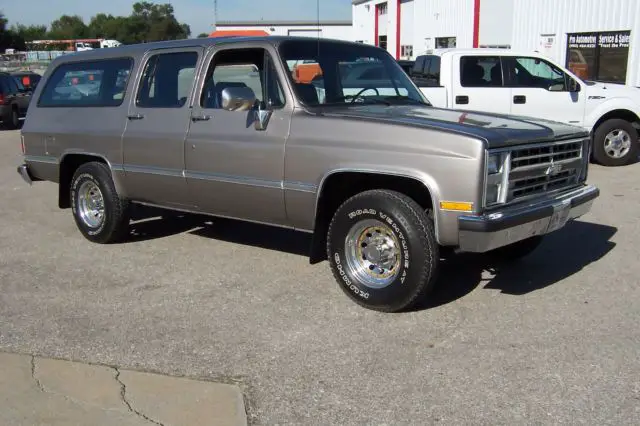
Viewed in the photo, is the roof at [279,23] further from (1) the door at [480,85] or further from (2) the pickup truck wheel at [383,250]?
(2) the pickup truck wheel at [383,250]

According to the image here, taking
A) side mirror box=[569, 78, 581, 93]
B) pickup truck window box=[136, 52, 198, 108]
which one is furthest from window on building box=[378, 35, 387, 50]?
pickup truck window box=[136, 52, 198, 108]

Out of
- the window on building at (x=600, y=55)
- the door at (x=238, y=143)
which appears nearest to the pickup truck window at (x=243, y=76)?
the door at (x=238, y=143)

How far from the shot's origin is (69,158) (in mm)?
6941

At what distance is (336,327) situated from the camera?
461 cm

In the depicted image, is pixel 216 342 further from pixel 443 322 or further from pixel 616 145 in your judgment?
pixel 616 145

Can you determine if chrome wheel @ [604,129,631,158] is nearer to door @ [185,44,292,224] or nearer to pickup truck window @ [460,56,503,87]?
pickup truck window @ [460,56,503,87]

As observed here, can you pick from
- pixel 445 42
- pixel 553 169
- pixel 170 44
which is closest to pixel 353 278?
pixel 553 169

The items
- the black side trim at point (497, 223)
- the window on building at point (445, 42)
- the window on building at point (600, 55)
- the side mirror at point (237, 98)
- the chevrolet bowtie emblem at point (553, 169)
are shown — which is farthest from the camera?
the window on building at point (445, 42)

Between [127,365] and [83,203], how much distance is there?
129 inches

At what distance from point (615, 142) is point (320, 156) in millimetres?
8059

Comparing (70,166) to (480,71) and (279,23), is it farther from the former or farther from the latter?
(279,23)

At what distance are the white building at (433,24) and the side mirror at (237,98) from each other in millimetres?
12298

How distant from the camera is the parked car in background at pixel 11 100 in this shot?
18.4 meters

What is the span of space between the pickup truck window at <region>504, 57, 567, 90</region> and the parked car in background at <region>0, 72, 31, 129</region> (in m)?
13.9
